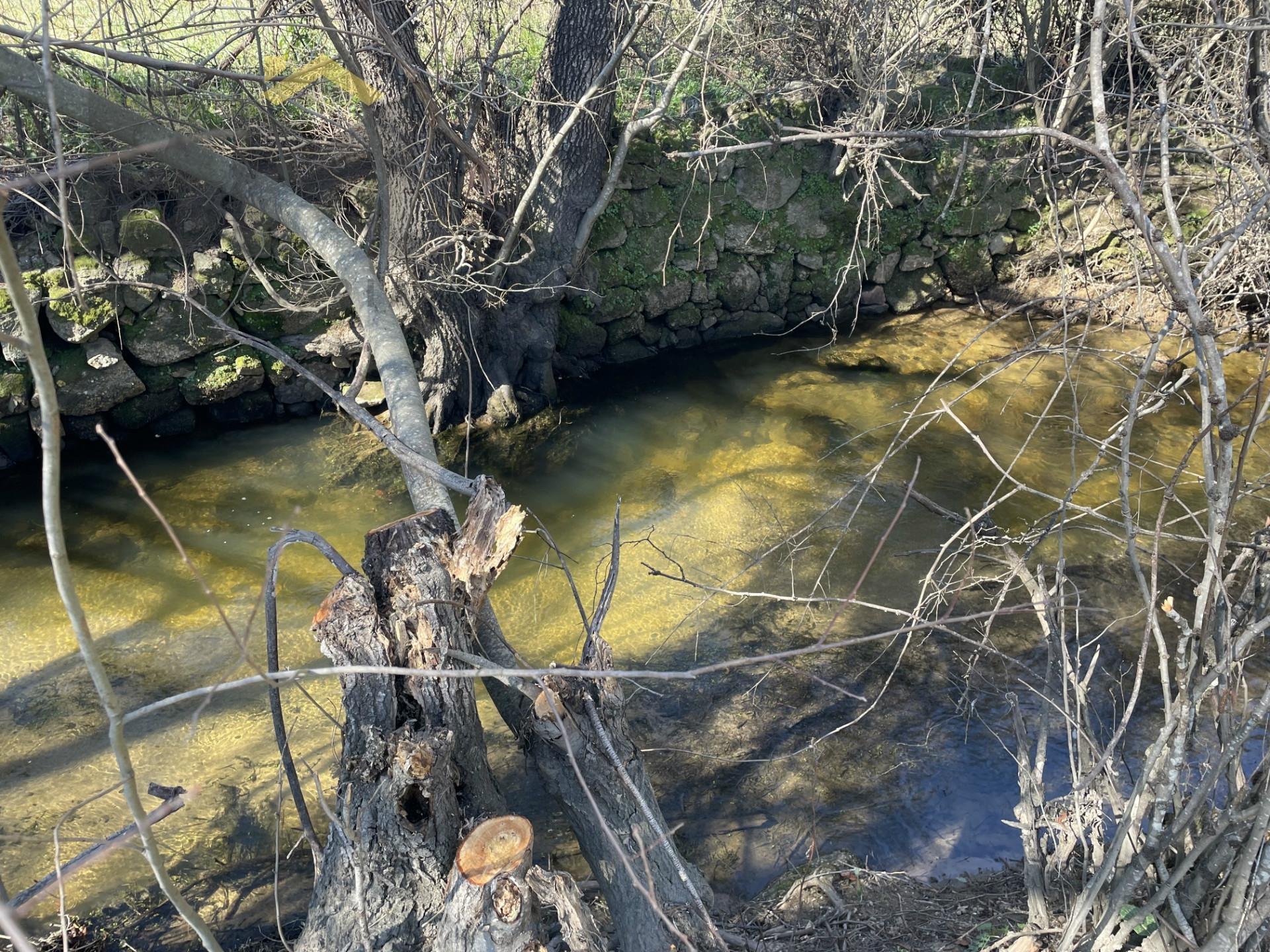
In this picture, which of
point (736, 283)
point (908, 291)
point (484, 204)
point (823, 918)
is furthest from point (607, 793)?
point (908, 291)

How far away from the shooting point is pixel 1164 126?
1974 mm

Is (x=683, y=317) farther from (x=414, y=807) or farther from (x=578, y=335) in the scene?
(x=414, y=807)

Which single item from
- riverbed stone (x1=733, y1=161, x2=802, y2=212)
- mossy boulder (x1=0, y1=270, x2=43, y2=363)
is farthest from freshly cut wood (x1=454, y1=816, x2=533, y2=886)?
riverbed stone (x1=733, y1=161, x2=802, y2=212)

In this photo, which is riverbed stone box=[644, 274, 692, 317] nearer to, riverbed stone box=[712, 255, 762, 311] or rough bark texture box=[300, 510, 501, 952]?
riverbed stone box=[712, 255, 762, 311]

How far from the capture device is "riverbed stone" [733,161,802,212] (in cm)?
764

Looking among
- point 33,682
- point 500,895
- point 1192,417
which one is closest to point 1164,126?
point 500,895

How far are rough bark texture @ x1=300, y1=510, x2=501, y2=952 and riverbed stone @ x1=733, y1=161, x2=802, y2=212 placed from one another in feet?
18.7

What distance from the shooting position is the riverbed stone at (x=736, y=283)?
7.70 metres

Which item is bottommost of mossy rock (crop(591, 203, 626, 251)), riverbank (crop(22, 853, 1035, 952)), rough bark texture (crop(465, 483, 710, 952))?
riverbank (crop(22, 853, 1035, 952))

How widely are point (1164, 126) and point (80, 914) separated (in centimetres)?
405

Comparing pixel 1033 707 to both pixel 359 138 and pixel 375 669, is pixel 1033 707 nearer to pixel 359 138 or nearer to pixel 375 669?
pixel 375 669

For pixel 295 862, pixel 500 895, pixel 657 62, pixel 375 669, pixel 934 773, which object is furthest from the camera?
pixel 657 62

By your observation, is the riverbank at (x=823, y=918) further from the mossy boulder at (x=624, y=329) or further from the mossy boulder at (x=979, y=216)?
the mossy boulder at (x=979, y=216)

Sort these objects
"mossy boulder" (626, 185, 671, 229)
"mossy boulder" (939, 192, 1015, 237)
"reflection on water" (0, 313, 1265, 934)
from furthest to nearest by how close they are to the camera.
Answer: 1. "mossy boulder" (939, 192, 1015, 237)
2. "mossy boulder" (626, 185, 671, 229)
3. "reflection on water" (0, 313, 1265, 934)
